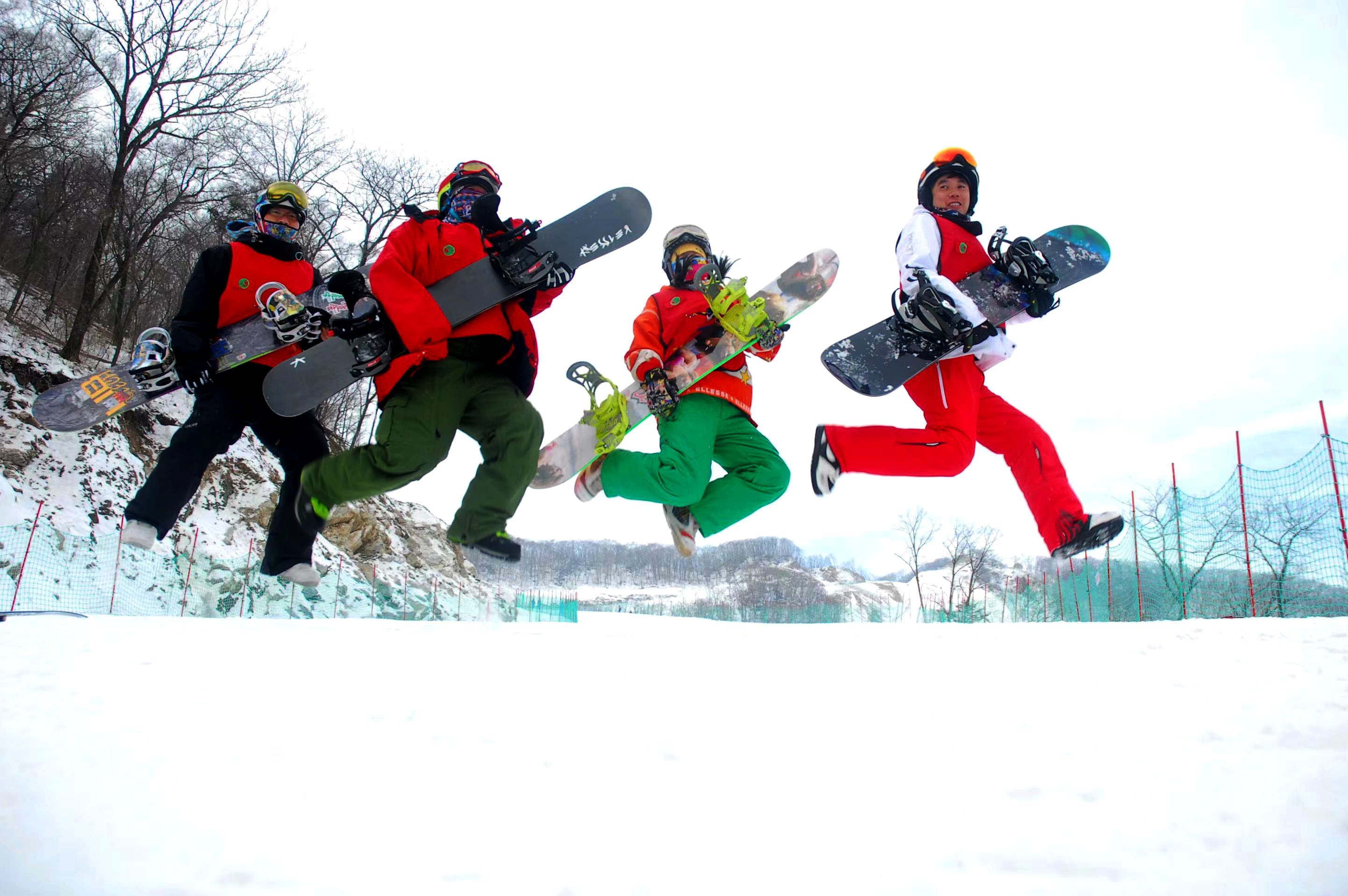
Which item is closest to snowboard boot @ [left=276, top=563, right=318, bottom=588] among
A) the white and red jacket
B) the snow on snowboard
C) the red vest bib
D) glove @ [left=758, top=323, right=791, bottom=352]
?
the snow on snowboard

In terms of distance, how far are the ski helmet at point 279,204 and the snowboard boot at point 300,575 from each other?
1.85 meters

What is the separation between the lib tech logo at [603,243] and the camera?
404cm

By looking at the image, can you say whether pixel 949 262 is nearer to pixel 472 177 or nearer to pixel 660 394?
pixel 660 394

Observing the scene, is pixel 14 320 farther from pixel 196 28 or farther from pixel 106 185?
pixel 196 28

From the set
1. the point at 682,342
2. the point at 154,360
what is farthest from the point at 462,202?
the point at 154,360

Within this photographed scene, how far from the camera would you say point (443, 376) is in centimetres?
354

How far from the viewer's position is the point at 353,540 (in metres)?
16.3

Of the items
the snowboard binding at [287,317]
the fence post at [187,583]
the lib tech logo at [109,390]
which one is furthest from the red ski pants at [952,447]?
the fence post at [187,583]

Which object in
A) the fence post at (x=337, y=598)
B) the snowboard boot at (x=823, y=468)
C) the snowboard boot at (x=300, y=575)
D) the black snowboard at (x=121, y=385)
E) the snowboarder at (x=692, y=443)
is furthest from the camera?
the fence post at (x=337, y=598)

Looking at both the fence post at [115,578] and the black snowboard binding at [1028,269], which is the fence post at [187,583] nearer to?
the fence post at [115,578]

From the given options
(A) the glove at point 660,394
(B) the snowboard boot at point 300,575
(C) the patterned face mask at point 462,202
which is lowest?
(B) the snowboard boot at point 300,575

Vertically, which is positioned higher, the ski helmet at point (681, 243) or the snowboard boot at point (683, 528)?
the ski helmet at point (681, 243)

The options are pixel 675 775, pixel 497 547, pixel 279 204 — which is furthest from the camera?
pixel 279 204

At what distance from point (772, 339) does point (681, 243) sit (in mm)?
843
